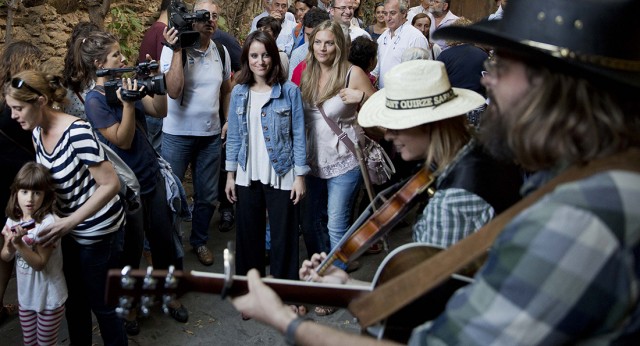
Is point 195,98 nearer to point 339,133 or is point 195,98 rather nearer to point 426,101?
point 339,133

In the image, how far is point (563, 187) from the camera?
114 centimetres

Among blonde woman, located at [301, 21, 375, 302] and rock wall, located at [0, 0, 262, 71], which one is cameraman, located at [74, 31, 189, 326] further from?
rock wall, located at [0, 0, 262, 71]

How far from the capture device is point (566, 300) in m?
1.08

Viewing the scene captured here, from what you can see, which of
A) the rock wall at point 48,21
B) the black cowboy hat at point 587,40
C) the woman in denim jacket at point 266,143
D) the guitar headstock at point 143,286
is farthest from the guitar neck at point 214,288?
the rock wall at point 48,21

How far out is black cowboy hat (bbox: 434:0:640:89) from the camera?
1.20 metres

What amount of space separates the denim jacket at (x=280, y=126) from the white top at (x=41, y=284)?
4.46 feet

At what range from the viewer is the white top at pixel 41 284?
3.16m

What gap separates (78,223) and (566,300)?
2.56m

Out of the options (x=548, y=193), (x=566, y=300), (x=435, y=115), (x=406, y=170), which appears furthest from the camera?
(x=406, y=170)

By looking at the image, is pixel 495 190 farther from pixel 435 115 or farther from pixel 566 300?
pixel 566 300

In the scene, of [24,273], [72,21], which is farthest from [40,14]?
[24,273]

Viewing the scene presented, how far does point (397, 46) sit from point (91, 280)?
4220 millimetres

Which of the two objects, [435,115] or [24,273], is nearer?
[435,115]

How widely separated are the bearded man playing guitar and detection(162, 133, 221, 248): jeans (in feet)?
11.7
